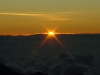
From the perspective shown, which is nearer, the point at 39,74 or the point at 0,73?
the point at 0,73

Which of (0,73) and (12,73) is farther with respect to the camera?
(12,73)

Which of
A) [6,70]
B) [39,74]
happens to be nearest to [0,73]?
[6,70]

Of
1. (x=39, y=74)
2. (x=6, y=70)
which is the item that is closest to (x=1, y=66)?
(x=6, y=70)

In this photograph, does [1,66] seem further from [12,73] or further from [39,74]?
[39,74]

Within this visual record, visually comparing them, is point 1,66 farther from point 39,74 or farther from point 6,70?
point 39,74
